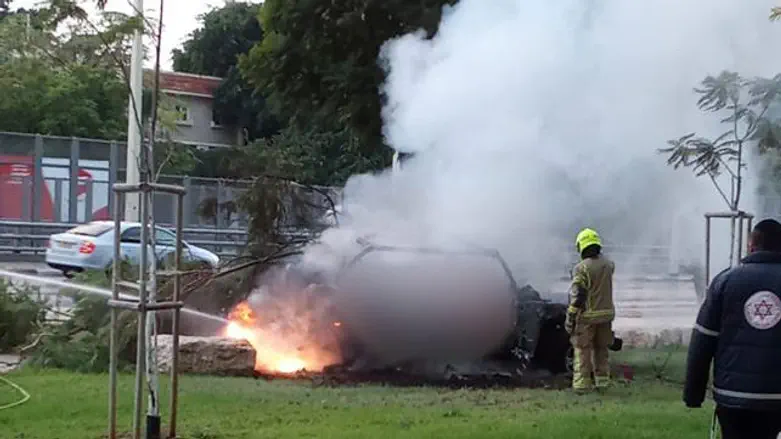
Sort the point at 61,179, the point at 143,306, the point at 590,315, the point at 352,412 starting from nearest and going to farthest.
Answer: the point at 143,306, the point at 352,412, the point at 590,315, the point at 61,179

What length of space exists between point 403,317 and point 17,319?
4.91 metres

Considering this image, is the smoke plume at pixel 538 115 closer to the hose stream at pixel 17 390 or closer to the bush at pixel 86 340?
the bush at pixel 86 340

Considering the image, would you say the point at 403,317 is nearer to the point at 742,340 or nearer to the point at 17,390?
the point at 17,390

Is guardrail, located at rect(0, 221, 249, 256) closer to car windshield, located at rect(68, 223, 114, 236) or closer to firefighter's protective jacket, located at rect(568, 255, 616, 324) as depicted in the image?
car windshield, located at rect(68, 223, 114, 236)

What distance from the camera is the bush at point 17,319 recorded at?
46.5ft

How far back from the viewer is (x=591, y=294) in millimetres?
11984

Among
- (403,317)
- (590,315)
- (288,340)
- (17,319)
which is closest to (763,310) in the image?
(590,315)

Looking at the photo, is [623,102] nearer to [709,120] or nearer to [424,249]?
[709,120]

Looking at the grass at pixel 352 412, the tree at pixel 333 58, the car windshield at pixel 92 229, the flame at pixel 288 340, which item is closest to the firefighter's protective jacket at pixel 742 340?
the grass at pixel 352 412

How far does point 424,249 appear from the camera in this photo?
1289 centimetres

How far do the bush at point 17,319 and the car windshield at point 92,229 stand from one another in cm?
921

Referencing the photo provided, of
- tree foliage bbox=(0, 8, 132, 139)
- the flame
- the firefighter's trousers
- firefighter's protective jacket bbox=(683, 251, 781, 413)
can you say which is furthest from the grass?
tree foliage bbox=(0, 8, 132, 139)

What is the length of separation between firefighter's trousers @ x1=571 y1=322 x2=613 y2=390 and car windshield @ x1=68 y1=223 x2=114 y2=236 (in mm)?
13733

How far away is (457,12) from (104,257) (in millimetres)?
10253
